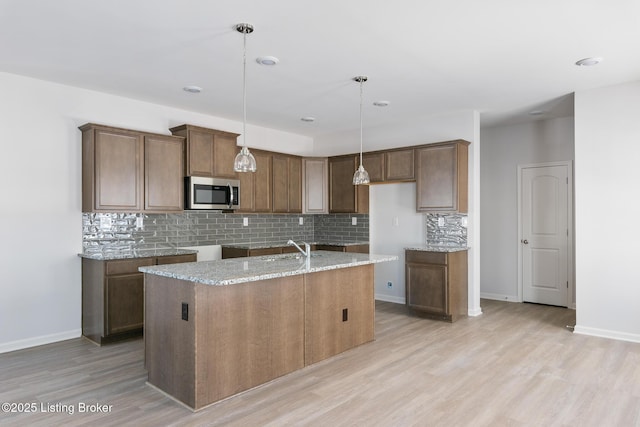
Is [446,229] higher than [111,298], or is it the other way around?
[446,229]

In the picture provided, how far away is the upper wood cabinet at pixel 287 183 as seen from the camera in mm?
6363

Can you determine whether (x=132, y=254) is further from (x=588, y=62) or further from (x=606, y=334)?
(x=606, y=334)

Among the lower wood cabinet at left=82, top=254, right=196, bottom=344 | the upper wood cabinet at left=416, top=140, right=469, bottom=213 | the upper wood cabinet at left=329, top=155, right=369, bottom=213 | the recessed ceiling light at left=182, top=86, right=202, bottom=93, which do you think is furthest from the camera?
the upper wood cabinet at left=329, top=155, right=369, bottom=213

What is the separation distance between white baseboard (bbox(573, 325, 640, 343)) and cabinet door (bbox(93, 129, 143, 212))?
498 cm

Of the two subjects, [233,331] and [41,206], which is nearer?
[233,331]

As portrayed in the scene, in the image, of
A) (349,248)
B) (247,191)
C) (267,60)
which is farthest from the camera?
(349,248)

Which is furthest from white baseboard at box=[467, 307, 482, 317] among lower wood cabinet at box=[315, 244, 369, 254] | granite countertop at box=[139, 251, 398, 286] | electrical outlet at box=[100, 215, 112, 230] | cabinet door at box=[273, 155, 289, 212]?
electrical outlet at box=[100, 215, 112, 230]

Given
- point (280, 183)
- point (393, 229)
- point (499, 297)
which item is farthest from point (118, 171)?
point (499, 297)

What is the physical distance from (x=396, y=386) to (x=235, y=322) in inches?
50.7

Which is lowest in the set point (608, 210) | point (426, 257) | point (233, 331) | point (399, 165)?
point (233, 331)

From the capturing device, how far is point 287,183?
6523 mm

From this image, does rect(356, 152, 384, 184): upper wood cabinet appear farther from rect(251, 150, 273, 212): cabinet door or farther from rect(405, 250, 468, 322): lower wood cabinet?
rect(251, 150, 273, 212): cabinet door

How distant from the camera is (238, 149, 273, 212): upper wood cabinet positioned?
19.4 feet

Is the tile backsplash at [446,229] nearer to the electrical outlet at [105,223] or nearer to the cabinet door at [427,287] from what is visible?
the cabinet door at [427,287]
